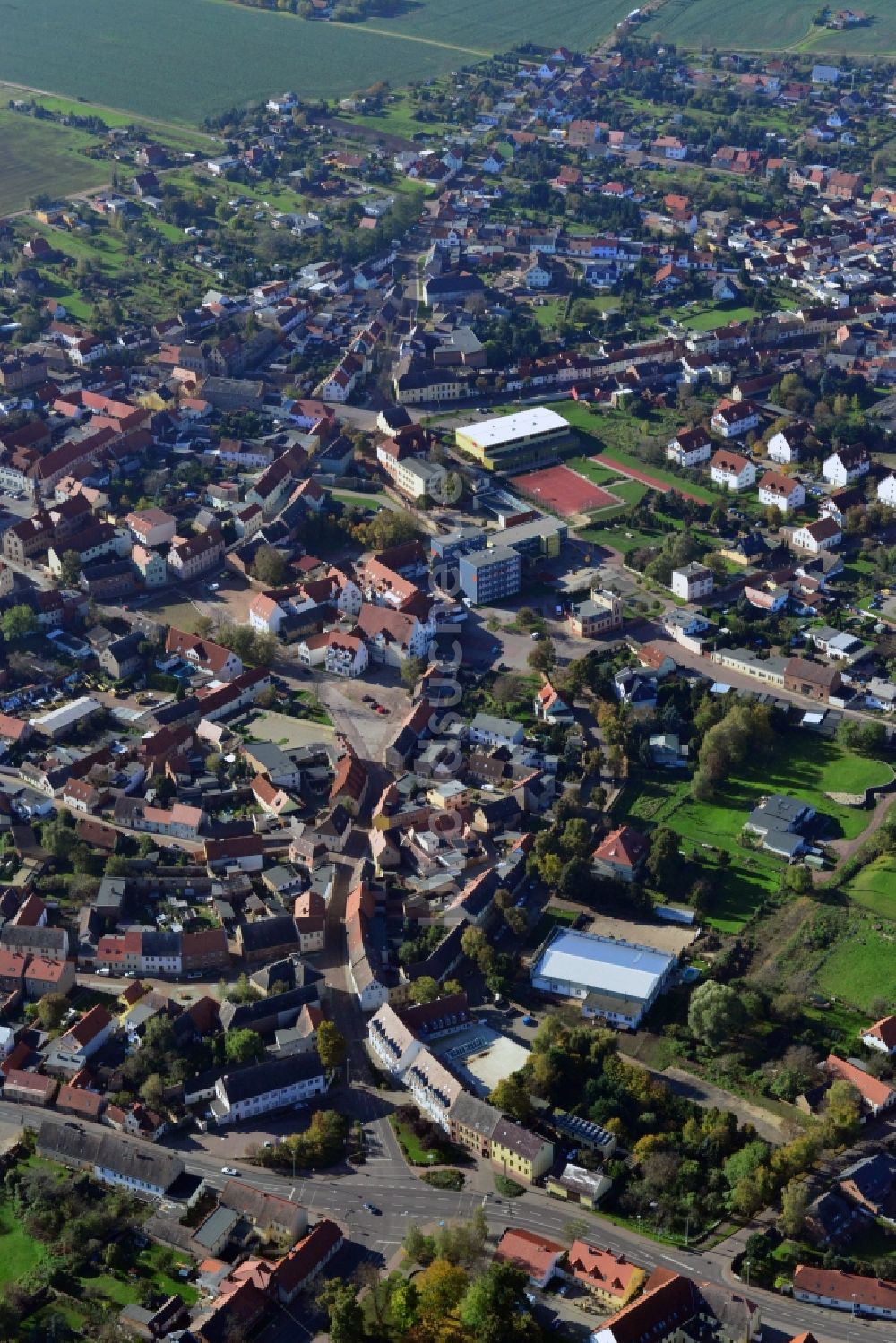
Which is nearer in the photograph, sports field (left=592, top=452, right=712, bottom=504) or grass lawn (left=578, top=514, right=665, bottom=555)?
grass lawn (left=578, top=514, right=665, bottom=555)

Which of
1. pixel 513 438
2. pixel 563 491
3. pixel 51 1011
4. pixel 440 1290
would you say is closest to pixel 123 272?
pixel 513 438

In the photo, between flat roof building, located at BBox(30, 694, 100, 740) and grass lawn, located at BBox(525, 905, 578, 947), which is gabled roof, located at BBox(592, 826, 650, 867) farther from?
flat roof building, located at BBox(30, 694, 100, 740)

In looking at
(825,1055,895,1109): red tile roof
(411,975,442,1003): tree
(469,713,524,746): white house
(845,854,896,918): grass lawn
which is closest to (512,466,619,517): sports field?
(469,713,524,746): white house

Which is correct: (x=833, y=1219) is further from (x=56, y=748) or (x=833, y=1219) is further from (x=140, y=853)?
(x=56, y=748)

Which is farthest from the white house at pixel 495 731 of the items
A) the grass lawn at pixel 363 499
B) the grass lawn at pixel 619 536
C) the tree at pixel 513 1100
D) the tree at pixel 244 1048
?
the grass lawn at pixel 363 499

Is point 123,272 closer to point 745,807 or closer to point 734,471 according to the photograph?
point 734,471

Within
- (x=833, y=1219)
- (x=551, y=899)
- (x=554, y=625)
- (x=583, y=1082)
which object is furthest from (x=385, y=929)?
(x=554, y=625)

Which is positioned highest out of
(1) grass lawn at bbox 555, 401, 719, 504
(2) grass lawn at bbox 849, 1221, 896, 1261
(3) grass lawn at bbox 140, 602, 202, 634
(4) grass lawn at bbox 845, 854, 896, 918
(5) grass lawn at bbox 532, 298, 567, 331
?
(5) grass lawn at bbox 532, 298, 567, 331
